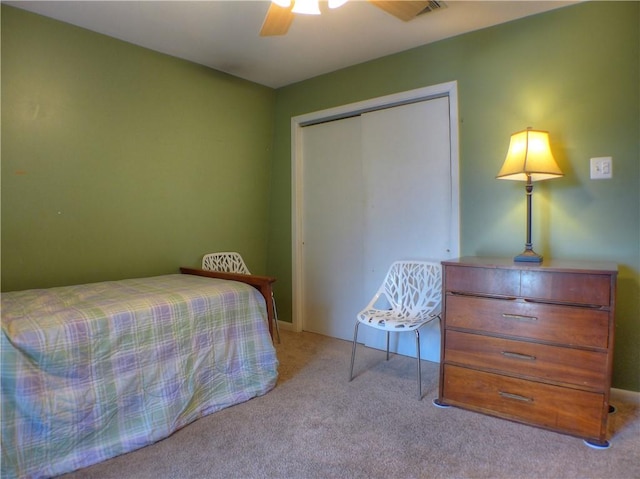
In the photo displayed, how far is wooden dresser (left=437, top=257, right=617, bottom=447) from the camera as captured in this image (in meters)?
1.71

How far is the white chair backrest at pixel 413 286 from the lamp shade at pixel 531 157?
812 millimetres

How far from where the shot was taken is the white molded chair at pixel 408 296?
240cm

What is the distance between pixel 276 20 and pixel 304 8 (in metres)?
0.19

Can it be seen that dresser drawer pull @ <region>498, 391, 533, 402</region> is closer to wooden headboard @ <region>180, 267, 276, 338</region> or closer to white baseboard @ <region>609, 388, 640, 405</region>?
white baseboard @ <region>609, 388, 640, 405</region>

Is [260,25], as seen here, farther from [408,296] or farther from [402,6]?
[408,296]

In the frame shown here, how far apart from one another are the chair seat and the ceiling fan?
164 centimetres

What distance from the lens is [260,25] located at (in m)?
2.39

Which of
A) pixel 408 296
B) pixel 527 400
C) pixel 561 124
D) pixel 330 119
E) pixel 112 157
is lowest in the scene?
pixel 527 400

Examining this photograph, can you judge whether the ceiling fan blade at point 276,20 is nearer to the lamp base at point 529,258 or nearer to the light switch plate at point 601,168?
the lamp base at point 529,258

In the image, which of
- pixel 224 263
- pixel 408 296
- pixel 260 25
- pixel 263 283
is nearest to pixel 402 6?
pixel 260 25

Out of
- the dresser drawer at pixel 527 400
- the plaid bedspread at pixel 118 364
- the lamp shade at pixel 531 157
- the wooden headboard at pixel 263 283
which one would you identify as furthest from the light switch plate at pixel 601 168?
the plaid bedspread at pixel 118 364

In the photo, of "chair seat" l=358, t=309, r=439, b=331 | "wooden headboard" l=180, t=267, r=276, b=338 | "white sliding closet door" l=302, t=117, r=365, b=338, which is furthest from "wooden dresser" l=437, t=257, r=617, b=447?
"white sliding closet door" l=302, t=117, r=365, b=338

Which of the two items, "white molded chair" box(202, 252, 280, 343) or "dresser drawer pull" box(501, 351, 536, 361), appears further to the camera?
"white molded chair" box(202, 252, 280, 343)

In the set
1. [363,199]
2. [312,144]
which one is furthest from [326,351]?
[312,144]
